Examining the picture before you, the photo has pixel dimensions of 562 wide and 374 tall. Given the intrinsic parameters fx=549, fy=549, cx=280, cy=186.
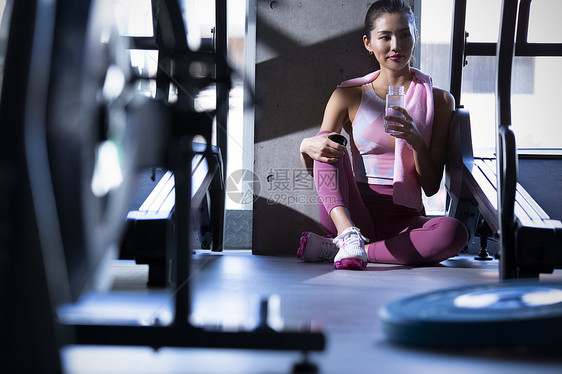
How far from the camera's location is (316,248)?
212cm

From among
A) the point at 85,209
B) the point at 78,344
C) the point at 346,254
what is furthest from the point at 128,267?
the point at 85,209

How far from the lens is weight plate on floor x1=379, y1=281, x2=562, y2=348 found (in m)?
0.84

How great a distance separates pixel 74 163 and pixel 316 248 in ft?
4.76

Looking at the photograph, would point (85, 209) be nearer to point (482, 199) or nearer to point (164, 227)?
point (164, 227)

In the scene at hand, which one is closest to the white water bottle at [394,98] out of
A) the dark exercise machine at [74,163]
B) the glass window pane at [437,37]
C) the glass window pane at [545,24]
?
the glass window pane at [437,37]

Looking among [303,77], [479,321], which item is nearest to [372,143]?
[303,77]

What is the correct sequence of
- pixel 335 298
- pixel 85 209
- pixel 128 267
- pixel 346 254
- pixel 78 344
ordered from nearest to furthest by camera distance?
pixel 85 209
pixel 78 344
pixel 335 298
pixel 346 254
pixel 128 267

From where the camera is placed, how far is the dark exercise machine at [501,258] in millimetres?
851

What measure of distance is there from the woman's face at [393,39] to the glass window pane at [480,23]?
24.0 inches

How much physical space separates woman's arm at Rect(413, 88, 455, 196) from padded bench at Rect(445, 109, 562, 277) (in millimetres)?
38

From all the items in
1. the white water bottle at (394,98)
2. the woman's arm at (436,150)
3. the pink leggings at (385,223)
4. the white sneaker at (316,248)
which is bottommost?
the white sneaker at (316,248)

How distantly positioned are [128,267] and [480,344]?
1483 millimetres

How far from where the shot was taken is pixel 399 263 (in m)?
2.11

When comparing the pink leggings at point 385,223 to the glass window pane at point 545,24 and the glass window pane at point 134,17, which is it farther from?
the glass window pane at point 134,17
